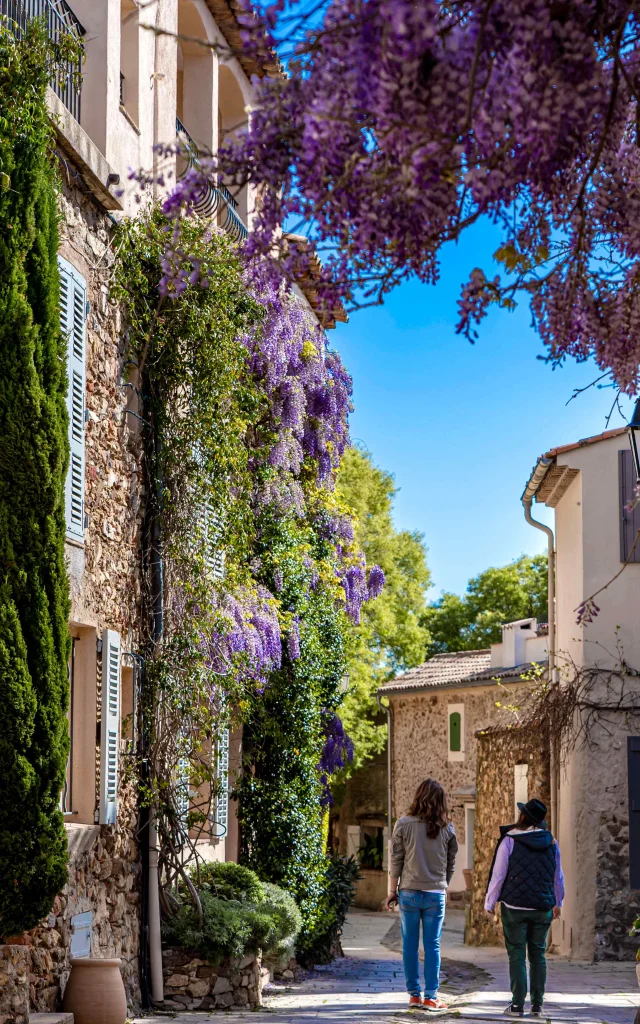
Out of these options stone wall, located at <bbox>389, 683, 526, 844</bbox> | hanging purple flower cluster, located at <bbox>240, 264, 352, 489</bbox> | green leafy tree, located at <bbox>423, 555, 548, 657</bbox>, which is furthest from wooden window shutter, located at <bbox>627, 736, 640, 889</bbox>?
green leafy tree, located at <bbox>423, 555, 548, 657</bbox>

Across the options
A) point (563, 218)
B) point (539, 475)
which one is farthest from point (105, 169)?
point (539, 475)

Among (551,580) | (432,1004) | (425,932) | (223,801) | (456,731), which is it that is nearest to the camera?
(432,1004)

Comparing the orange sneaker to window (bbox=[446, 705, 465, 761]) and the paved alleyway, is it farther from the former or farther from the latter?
window (bbox=[446, 705, 465, 761])

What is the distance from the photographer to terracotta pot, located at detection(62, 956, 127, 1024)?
7000 millimetres

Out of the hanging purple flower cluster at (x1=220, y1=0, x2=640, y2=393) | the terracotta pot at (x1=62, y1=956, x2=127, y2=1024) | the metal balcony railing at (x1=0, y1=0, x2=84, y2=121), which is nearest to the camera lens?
the hanging purple flower cluster at (x1=220, y1=0, x2=640, y2=393)

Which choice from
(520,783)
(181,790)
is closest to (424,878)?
(181,790)

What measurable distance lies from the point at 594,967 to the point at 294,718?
3876 millimetres

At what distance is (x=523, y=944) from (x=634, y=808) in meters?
5.50

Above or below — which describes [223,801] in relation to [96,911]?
above

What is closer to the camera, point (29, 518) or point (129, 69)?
point (29, 518)

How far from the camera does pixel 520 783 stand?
15531mm

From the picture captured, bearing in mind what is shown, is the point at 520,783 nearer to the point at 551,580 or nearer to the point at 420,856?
the point at 551,580

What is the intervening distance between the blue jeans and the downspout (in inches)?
226

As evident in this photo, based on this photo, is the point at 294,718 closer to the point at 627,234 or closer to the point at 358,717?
the point at 627,234
